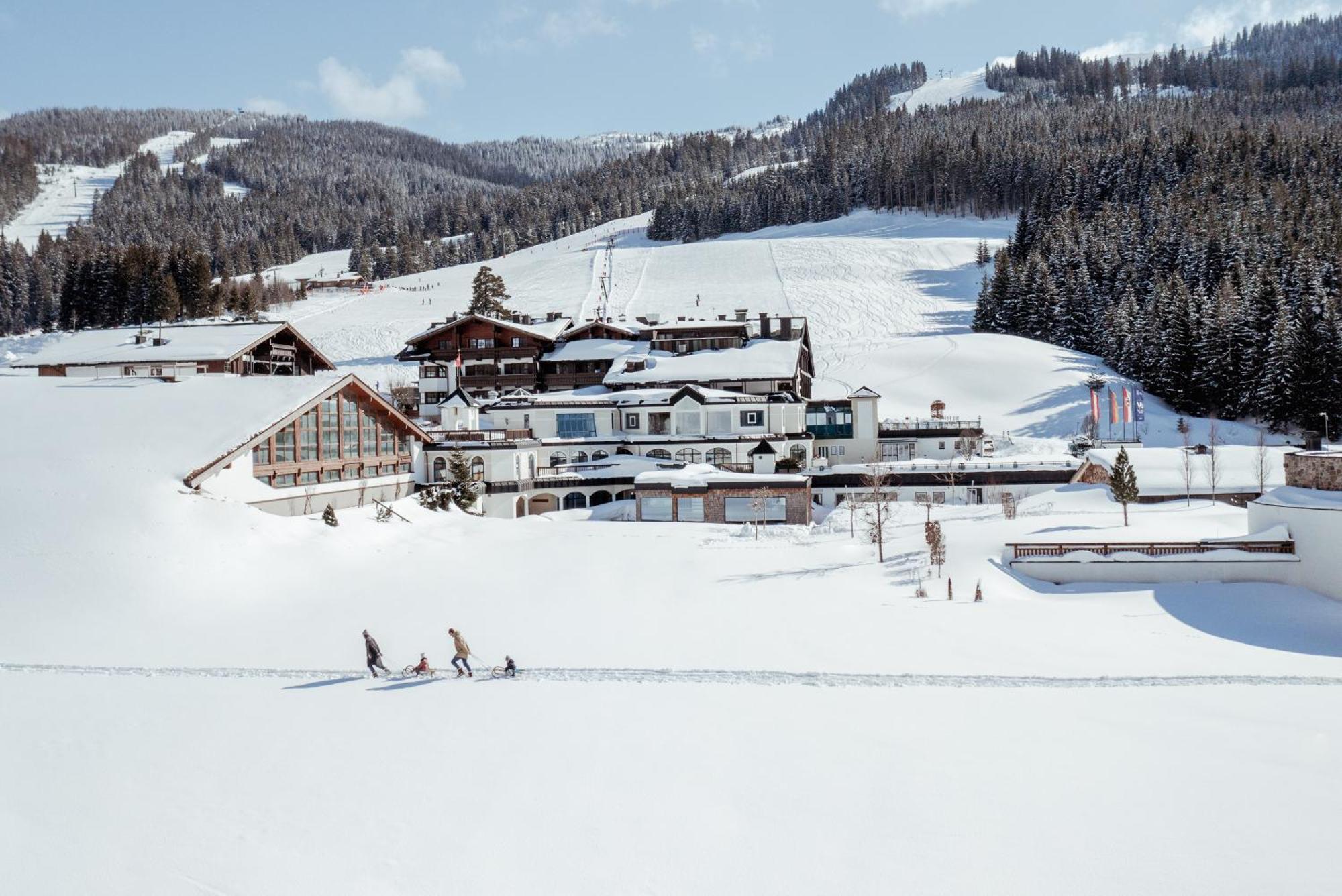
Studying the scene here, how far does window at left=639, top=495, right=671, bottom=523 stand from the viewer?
3938cm

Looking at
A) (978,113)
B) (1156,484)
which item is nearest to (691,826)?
(1156,484)

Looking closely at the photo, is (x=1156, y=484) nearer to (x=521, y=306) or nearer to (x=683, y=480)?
(x=683, y=480)

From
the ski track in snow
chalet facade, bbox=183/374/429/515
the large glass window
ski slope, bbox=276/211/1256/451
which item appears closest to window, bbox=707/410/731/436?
ski slope, bbox=276/211/1256/451

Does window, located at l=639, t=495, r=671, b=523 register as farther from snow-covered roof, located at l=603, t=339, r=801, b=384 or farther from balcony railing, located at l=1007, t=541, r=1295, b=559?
snow-covered roof, located at l=603, t=339, r=801, b=384

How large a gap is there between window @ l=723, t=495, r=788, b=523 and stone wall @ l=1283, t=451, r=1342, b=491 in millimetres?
18680

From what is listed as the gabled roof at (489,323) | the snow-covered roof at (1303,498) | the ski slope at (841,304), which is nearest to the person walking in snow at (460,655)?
the snow-covered roof at (1303,498)

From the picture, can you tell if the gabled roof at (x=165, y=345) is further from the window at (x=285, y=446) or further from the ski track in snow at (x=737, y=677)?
the ski track in snow at (x=737, y=677)

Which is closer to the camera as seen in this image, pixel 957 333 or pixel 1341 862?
pixel 1341 862

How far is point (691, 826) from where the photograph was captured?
10023mm

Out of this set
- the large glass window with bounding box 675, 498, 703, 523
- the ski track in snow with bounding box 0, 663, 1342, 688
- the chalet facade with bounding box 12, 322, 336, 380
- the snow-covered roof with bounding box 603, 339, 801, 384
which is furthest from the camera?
the snow-covered roof with bounding box 603, 339, 801, 384

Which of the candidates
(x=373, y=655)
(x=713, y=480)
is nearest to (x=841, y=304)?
(x=713, y=480)

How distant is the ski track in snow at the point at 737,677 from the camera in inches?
612

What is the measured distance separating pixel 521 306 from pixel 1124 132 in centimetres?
9952

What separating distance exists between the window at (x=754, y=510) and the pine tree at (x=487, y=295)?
4767 cm
